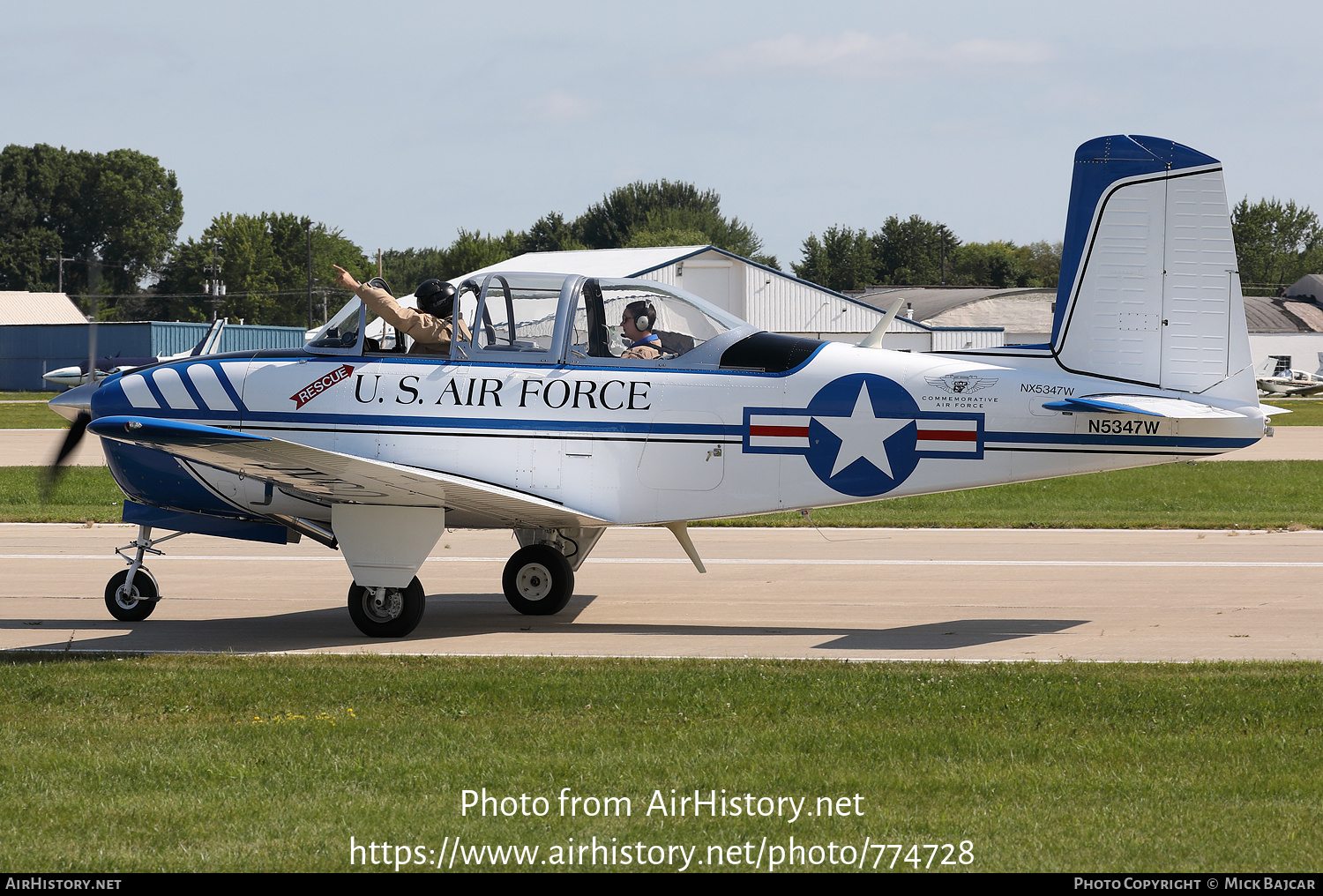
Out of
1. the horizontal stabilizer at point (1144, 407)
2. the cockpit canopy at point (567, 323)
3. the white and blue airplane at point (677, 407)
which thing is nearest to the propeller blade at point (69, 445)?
the white and blue airplane at point (677, 407)

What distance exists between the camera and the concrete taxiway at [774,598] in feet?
31.5

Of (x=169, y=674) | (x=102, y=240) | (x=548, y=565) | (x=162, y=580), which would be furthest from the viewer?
(x=102, y=240)

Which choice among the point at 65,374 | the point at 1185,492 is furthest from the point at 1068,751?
the point at 1185,492

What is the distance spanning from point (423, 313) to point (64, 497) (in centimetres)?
1247

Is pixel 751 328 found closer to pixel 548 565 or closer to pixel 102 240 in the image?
pixel 548 565

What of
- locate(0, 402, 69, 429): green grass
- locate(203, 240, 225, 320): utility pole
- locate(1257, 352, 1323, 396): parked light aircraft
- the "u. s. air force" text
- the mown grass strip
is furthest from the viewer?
locate(203, 240, 225, 320): utility pole

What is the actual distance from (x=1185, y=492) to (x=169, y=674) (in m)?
16.9

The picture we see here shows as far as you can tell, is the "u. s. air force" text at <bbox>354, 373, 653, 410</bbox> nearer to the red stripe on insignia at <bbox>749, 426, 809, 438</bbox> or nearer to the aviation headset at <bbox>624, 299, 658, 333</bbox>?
the aviation headset at <bbox>624, 299, 658, 333</bbox>

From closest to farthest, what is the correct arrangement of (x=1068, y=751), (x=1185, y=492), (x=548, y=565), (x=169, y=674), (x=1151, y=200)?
(x=1068, y=751) < (x=169, y=674) < (x=1151, y=200) < (x=548, y=565) < (x=1185, y=492)

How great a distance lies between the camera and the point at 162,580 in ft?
42.5

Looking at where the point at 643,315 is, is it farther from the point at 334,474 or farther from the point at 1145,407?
the point at 1145,407

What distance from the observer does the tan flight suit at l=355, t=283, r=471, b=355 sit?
9859mm

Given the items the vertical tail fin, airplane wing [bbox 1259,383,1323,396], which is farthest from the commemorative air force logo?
airplane wing [bbox 1259,383,1323,396]

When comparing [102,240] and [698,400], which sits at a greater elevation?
[102,240]
